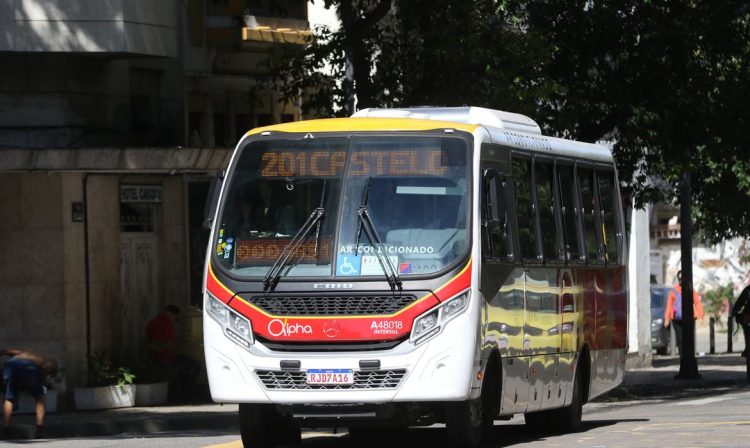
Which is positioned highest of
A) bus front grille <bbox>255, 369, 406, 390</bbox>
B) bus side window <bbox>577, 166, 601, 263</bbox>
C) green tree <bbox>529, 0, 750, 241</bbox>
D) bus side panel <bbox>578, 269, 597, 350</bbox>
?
green tree <bbox>529, 0, 750, 241</bbox>

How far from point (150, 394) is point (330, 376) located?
11.0m

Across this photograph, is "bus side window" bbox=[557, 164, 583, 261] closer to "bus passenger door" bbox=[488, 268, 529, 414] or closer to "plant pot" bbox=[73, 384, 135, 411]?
"bus passenger door" bbox=[488, 268, 529, 414]

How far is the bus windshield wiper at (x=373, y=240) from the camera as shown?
13602 mm

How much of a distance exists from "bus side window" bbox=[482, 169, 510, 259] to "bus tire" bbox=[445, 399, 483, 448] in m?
1.21

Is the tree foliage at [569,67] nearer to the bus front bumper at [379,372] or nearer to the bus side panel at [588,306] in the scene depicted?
the bus side panel at [588,306]

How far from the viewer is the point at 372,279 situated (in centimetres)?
1365

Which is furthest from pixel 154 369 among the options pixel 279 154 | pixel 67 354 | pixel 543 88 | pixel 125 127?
pixel 279 154

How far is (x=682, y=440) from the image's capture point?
49.8ft

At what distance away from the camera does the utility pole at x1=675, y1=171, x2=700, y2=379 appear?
93.0ft

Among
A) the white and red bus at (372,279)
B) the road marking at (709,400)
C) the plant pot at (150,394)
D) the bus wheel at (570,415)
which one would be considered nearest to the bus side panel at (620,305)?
the bus wheel at (570,415)

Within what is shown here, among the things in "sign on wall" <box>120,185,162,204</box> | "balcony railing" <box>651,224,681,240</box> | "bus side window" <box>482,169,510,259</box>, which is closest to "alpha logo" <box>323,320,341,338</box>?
"bus side window" <box>482,169,510,259</box>

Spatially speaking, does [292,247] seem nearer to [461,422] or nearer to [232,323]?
[232,323]

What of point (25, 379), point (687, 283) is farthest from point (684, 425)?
point (687, 283)

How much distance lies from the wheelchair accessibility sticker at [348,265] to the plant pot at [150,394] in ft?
35.1
